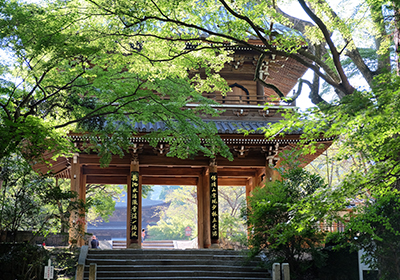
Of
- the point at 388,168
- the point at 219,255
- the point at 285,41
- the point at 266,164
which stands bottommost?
the point at 219,255

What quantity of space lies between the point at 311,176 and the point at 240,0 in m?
5.07

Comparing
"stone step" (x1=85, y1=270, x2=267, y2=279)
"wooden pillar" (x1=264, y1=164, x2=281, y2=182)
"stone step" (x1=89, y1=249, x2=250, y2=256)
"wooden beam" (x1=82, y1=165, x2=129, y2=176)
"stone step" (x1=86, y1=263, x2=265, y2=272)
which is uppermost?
"wooden beam" (x1=82, y1=165, x2=129, y2=176)

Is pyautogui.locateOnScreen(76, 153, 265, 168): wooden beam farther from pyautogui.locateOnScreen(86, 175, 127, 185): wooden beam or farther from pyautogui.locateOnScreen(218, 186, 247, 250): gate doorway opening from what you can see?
pyautogui.locateOnScreen(86, 175, 127, 185): wooden beam

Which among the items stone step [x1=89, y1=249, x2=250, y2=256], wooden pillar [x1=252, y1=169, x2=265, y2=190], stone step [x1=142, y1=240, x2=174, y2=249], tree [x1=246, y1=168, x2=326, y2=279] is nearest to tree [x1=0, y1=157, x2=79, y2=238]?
stone step [x1=89, y1=249, x2=250, y2=256]

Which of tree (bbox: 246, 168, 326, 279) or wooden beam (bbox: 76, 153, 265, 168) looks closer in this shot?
tree (bbox: 246, 168, 326, 279)

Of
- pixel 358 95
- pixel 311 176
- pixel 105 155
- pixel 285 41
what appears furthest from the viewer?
pixel 311 176

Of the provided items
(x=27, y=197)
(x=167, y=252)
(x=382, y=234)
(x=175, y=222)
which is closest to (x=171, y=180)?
(x=167, y=252)

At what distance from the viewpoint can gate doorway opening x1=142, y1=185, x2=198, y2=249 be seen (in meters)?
27.4

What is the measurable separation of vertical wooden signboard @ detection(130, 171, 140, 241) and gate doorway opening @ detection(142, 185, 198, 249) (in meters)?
11.6

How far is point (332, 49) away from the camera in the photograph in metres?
7.19

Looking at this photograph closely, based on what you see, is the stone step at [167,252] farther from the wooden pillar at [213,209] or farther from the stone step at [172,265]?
the wooden pillar at [213,209]

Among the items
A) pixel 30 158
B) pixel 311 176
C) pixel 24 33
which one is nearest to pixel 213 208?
pixel 311 176

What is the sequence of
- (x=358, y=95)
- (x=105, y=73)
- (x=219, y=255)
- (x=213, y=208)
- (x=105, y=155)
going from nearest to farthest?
(x=358, y=95) < (x=105, y=73) < (x=105, y=155) < (x=219, y=255) < (x=213, y=208)

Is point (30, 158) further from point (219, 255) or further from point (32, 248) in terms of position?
point (219, 255)
